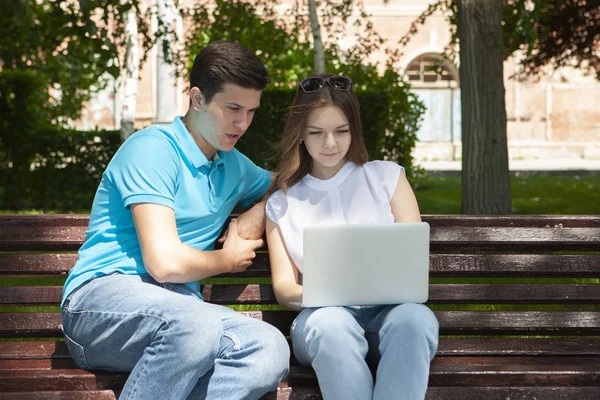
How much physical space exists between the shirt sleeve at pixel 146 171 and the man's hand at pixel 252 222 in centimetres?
38

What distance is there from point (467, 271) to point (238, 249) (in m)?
0.89

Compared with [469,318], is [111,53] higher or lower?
higher

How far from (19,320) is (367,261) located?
1.39 meters

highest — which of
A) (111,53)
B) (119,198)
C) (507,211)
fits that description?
(111,53)

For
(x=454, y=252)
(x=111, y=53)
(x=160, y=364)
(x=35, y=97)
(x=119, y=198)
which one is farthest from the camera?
(x=35, y=97)

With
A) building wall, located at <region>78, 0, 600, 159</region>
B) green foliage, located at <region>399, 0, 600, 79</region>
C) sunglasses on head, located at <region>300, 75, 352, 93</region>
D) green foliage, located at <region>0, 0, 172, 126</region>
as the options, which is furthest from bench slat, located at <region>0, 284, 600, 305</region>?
building wall, located at <region>78, 0, 600, 159</region>

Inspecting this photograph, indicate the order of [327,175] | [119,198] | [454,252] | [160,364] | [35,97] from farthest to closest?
[35,97], [454,252], [327,175], [119,198], [160,364]

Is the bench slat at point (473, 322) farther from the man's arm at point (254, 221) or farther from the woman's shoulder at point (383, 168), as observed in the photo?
the woman's shoulder at point (383, 168)

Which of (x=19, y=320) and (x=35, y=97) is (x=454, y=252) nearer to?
(x=19, y=320)

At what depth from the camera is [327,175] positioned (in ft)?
11.2

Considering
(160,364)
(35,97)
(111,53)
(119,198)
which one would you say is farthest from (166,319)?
(35,97)

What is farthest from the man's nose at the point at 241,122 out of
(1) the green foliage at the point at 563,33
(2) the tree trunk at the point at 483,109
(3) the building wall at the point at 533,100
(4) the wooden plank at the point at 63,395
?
(3) the building wall at the point at 533,100

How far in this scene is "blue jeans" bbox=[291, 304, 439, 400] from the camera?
2.79 m

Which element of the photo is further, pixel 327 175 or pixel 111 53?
pixel 111 53
